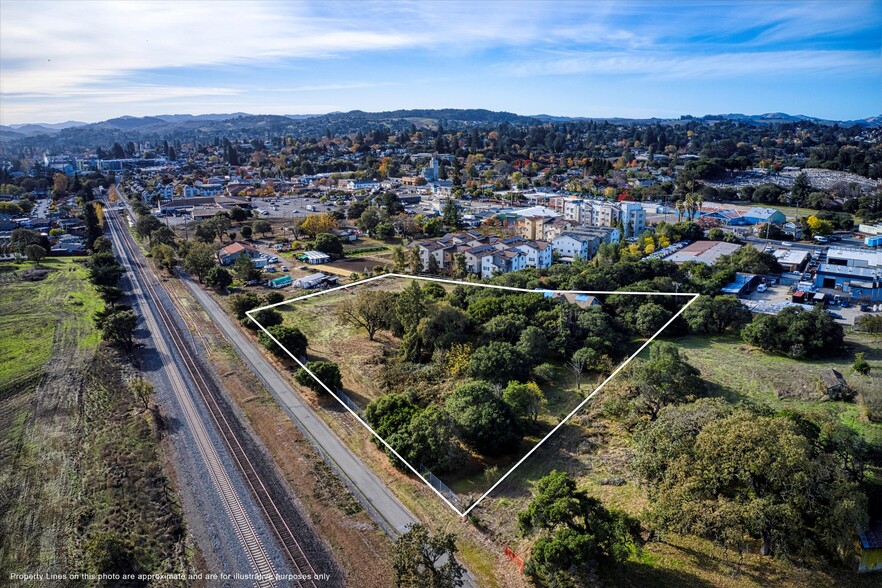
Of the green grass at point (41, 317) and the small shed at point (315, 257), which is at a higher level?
the small shed at point (315, 257)

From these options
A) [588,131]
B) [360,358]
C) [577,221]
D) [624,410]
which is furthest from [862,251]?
[588,131]

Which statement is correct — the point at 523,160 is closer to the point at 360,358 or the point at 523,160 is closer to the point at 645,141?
the point at 645,141

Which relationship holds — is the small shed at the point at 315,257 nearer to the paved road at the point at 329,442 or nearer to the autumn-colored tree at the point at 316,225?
the autumn-colored tree at the point at 316,225

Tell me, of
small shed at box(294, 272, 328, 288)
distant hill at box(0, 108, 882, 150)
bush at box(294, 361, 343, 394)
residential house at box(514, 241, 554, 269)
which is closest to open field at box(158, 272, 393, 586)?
bush at box(294, 361, 343, 394)

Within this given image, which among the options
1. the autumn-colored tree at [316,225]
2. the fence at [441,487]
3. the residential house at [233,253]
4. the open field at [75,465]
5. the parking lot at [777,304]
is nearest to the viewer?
the open field at [75,465]

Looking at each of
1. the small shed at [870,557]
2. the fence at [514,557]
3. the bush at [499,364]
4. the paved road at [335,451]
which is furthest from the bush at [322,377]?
the small shed at [870,557]

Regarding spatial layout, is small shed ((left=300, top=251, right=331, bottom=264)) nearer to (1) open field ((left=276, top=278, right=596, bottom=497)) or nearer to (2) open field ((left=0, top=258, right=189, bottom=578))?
(1) open field ((left=276, top=278, right=596, bottom=497))

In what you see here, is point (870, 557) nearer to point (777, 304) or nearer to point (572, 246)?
point (777, 304)
